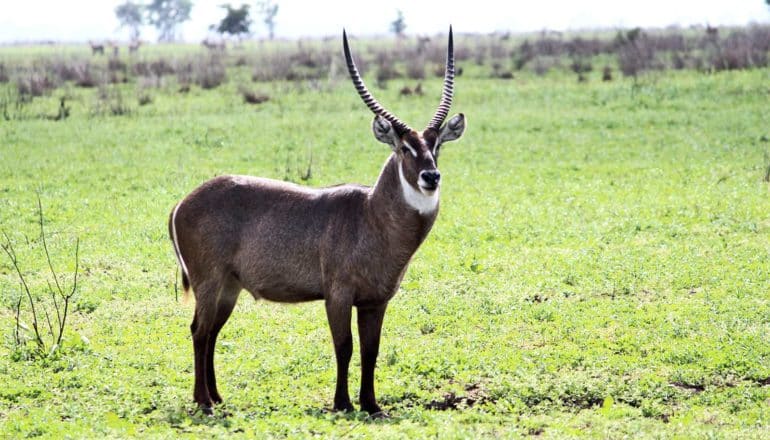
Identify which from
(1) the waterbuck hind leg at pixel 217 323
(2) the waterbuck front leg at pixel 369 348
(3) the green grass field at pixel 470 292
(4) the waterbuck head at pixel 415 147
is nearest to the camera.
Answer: (4) the waterbuck head at pixel 415 147

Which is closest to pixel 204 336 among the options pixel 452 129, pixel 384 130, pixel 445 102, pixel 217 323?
pixel 217 323

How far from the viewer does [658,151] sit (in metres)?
18.7

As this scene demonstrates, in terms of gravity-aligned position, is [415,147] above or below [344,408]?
above

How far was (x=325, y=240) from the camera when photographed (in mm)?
7602

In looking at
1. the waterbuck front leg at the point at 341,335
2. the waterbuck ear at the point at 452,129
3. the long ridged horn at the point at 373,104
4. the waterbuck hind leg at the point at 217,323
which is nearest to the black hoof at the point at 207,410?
the waterbuck hind leg at the point at 217,323

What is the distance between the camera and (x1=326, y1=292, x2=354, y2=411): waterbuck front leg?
7371mm

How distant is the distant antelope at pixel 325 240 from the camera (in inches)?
289

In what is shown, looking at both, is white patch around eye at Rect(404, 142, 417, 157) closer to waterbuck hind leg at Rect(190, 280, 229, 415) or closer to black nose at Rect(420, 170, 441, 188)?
black nose at Rect(420, 170, 441, 188)

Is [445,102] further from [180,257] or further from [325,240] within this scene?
[180,257]

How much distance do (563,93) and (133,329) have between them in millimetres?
18564

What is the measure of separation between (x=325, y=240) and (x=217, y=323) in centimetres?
123

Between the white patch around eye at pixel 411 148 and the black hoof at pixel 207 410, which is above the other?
the white patch around eye at pixel 411 148

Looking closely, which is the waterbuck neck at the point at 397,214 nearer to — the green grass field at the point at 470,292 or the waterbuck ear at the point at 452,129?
the waterbuck ear at the point at 452,129

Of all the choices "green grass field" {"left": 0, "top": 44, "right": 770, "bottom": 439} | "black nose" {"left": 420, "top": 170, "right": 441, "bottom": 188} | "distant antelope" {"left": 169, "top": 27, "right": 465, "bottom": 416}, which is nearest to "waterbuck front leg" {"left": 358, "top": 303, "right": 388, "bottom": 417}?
"distant antelope" {"left": 169, "top": 27, "right": 465, "bottom": 416}
